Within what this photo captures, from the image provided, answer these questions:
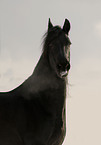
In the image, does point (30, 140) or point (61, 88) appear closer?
point (30, 140)

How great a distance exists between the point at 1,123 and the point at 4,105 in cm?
41

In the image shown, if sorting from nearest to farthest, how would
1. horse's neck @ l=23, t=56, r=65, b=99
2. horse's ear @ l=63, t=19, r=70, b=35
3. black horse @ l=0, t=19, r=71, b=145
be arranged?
black horse @ l=0, t=19, r=71, b=145 → horse's neck @ l=23, t=56, r=65, b=99 → horse's ear @ l=63, t=19, r=70, b=35

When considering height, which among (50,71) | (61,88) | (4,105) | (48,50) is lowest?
(4,105)

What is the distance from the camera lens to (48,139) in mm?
4590

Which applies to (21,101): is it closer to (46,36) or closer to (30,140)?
(30,140)

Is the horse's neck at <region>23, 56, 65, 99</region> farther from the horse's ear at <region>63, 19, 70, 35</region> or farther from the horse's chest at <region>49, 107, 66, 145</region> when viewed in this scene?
the horse's ear at <region>63, 19, 70, 35</region>

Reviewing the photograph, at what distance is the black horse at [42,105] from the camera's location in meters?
4.62

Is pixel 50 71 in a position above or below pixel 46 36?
below

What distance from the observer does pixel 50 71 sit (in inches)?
188

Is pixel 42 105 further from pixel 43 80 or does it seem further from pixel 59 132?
pixel 59 132

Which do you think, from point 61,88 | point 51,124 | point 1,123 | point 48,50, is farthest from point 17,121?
point 48,50

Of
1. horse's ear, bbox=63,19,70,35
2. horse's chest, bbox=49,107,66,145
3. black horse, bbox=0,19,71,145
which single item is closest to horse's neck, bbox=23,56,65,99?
black horse, bbox=0,19,71,145

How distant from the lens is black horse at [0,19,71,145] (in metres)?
4.62

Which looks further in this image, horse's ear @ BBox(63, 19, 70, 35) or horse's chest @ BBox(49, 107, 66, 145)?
horse's ear @ BBox(63, 19, 70, 35)
